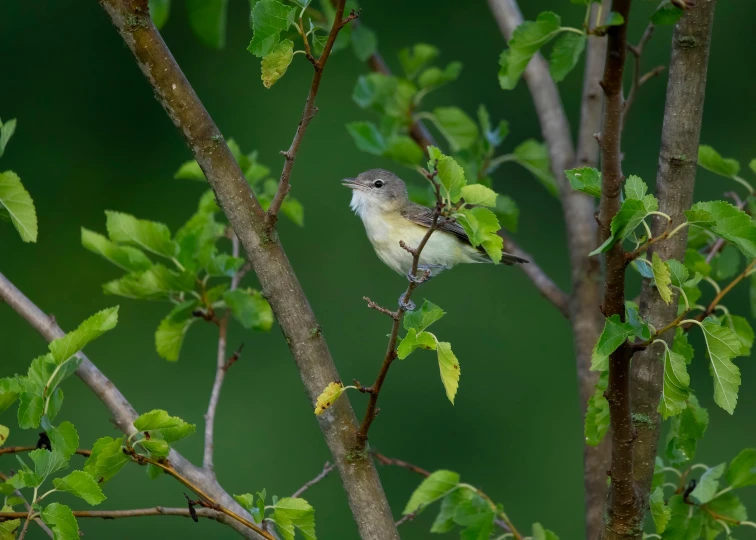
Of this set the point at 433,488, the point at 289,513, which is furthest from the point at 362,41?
the point at 289,513

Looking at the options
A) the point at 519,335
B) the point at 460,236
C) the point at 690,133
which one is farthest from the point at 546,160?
the point at 519,335

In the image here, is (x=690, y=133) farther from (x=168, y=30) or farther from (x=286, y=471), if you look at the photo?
(x=168, y=30)

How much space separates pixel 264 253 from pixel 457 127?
219 cm

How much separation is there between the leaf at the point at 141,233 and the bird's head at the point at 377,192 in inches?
58.3

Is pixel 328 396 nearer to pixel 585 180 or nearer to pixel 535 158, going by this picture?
pixel 585 180

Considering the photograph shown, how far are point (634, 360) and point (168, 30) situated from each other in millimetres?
10997

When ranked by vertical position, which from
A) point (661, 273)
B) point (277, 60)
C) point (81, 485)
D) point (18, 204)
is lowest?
point (81, 485)

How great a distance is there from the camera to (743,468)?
2.68 m

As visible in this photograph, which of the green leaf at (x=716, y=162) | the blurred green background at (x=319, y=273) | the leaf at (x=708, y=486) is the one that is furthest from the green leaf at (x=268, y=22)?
the blurred green background at (x=319, y=273)

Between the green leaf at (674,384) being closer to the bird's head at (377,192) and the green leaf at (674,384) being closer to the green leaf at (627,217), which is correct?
the green leaf at (627,217)

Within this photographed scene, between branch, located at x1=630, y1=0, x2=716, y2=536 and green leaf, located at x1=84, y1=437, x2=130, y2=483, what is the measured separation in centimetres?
122

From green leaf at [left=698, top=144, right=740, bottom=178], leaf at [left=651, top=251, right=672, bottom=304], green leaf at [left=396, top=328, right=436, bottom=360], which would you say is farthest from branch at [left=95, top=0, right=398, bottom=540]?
green leaf at [left=698, top=144, right=740, bottom=178]

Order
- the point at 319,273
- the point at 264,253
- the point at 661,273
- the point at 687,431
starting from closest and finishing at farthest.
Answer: the point at 661,273
the point at 264,253
the point at 687,431
the point at 319,273

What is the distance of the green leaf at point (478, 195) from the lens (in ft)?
6.50
